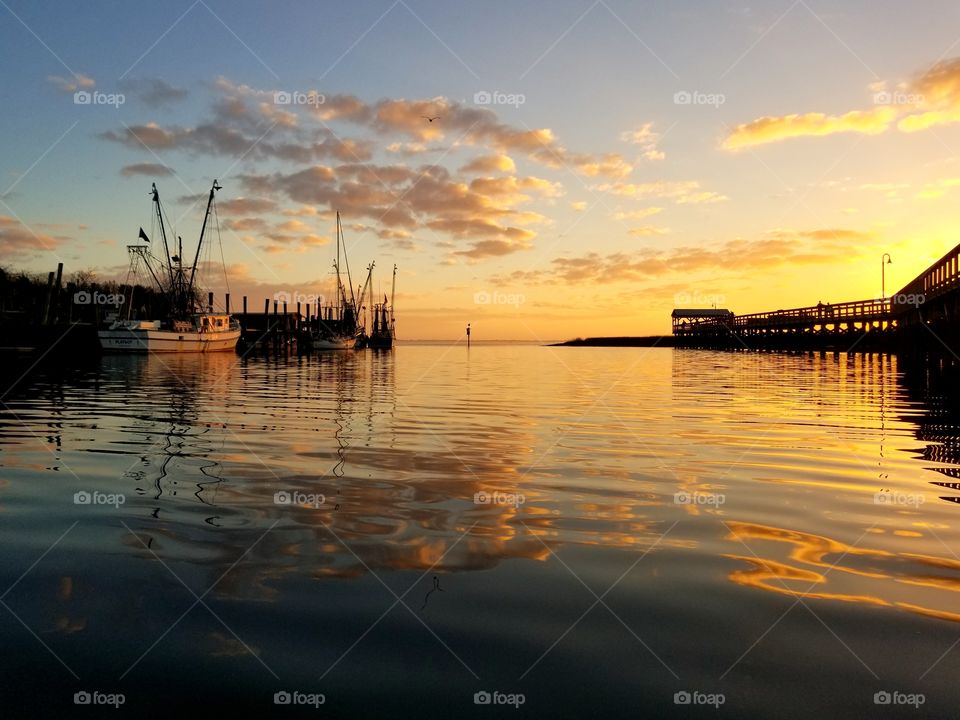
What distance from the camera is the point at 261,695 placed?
3998mm

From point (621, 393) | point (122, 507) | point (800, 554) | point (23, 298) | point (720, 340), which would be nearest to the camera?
point (800, 554)

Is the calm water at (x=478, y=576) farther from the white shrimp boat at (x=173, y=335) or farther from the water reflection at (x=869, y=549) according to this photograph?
the white shrimp boat at (x=173, y=335)

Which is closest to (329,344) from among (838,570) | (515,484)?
(515,484)

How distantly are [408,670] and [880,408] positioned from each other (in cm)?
2045

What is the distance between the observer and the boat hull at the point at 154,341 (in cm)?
7006

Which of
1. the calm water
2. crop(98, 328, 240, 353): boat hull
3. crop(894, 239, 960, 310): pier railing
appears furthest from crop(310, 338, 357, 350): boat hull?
the calm water

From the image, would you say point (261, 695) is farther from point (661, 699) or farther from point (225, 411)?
point (225, 411)

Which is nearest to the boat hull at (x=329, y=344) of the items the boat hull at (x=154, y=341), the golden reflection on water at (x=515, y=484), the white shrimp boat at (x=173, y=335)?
the white shrimp boat at (x=173, y=335)

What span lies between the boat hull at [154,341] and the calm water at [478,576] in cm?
6116

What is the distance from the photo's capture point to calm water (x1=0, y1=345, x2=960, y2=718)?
13.5ft

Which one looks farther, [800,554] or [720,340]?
[720,340]

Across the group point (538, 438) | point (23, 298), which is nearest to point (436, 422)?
point (538, 438)

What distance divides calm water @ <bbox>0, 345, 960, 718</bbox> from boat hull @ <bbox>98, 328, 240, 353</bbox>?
2408 inches

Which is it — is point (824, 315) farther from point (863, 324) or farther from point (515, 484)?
point (515, 484)
